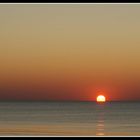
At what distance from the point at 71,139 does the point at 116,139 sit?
3.87 feet

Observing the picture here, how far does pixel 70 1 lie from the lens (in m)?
11.4

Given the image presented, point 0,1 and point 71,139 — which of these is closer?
point 71,139

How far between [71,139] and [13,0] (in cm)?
394

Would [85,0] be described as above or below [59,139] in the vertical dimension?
above

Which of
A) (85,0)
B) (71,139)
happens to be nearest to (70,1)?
(85,0)

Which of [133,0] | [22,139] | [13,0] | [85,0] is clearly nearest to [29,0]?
[13,0]

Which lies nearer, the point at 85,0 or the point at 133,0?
the point at 85,0

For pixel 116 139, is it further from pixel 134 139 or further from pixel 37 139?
pixel 37 139

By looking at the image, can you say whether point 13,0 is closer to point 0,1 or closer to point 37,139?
point 0,1

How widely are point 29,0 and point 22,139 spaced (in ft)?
11.8

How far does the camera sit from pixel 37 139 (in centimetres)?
1127

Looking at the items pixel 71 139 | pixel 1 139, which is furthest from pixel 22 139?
pixel 71 139

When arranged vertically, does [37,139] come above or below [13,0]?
below

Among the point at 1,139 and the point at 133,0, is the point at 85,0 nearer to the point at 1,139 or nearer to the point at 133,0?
the point at 133,0
